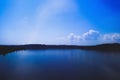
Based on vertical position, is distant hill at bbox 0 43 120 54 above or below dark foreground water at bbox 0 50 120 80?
above

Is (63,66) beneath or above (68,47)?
beneath

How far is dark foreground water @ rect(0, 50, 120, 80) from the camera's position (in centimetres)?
369

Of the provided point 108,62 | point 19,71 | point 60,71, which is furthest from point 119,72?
point 19,71

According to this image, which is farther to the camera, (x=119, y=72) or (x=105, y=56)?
(x=105, y=56)

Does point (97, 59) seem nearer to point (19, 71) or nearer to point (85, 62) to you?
point (85, 62)

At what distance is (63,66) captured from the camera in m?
4.04

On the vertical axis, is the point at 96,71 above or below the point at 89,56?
below

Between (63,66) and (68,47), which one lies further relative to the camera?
(68,47)

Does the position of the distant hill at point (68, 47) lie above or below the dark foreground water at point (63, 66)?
above

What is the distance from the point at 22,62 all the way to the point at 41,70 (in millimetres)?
454

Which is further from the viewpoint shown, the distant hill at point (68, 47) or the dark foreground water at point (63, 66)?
the distant hill at point (68, 47)

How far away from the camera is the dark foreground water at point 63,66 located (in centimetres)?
369

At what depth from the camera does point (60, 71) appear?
155 inches

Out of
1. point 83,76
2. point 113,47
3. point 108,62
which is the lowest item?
point 83,76
